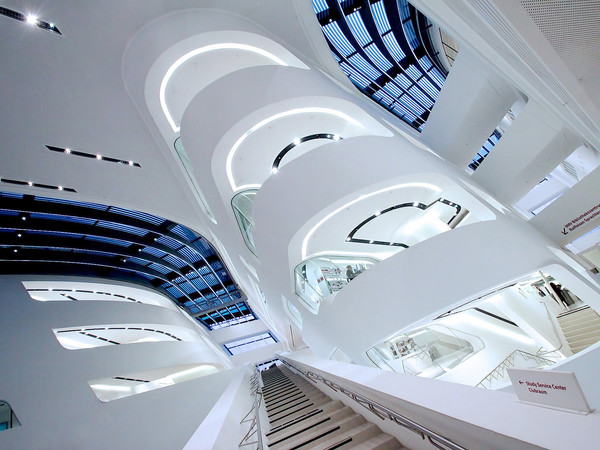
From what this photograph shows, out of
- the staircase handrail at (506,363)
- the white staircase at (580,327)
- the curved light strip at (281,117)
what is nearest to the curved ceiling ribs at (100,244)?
the curved light strip at (281,117)

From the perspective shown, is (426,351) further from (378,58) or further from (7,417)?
(7,417)

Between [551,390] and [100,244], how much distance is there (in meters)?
17.1

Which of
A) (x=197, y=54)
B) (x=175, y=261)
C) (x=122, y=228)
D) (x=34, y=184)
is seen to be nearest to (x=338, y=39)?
(x=197, y=54)

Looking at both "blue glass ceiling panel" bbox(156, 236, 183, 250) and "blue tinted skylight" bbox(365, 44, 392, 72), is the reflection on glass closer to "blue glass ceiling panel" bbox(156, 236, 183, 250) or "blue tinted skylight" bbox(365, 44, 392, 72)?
"blue glass ceiling panel" bbox(156, 236, 183, 250)

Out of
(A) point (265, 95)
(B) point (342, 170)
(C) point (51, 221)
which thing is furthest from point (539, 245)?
(C) point (51, 221)

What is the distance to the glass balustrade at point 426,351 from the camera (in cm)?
820

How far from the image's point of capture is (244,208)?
853 cm

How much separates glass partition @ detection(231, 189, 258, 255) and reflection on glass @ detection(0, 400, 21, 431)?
299 inches

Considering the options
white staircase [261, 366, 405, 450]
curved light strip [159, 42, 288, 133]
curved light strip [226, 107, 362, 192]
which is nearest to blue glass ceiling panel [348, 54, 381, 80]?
curved light strip [226, 107, 362, 192]

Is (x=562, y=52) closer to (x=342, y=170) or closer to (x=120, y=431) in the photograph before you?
(x=342, y=170)

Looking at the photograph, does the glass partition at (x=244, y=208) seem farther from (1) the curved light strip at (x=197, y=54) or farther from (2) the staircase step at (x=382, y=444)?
(2) the staircase step at (x=382, y=444)

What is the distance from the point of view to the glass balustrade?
8.20 meters

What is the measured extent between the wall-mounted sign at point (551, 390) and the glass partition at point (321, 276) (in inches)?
255

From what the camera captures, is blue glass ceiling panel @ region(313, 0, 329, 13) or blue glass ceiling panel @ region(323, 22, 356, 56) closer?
blue glass ceiling panel @ region(313, 0, 329, 13)
